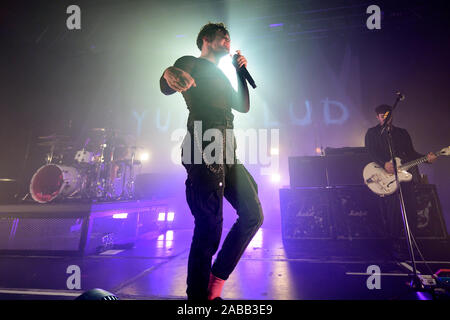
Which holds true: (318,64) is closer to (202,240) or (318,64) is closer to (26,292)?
(202,240)

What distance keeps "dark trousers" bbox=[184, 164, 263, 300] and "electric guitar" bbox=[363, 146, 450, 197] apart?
9.85 ft

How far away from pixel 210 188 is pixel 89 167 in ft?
16.5

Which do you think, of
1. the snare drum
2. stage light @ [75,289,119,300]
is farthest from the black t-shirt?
the snare drum

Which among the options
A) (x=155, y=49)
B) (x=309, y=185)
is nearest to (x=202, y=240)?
(x=309, y=185)

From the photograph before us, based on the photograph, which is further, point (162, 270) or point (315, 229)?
point (315, 229)

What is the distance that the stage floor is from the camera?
169 cm

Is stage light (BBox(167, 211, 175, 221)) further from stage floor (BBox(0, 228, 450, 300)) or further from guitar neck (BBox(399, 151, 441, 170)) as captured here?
guitar neck (BBox(399, 151, 441, 170))

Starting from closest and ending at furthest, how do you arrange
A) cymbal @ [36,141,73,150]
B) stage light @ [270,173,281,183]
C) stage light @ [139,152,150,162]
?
cymbal @ [36,141,73,150] → stage light @ [270,173,281,183] → stage light @ [139,152,150,162]

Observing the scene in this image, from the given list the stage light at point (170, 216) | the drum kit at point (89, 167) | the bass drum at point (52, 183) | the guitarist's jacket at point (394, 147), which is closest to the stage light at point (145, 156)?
the drum kit at point (89, 167)

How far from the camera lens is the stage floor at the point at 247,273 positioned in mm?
1693

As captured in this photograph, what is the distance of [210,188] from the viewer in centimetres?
104

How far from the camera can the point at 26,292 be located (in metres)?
1.83

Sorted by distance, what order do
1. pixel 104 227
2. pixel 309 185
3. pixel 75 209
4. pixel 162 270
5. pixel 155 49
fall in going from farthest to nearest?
pixel 155 49, pixel 104 227, pixel 309 185, pixel 75 209, pixel 162 270
